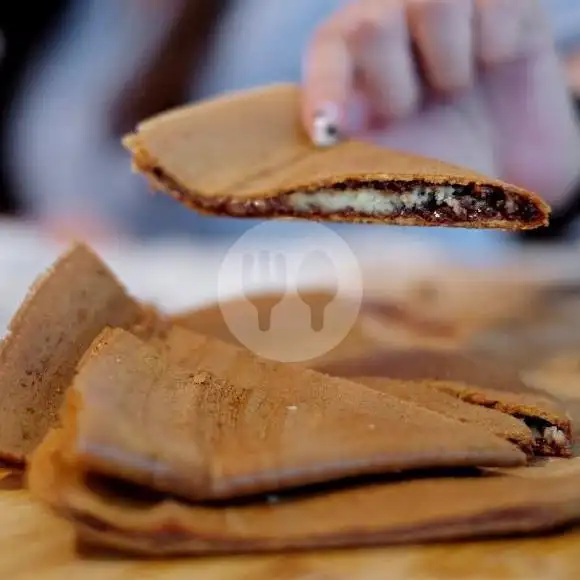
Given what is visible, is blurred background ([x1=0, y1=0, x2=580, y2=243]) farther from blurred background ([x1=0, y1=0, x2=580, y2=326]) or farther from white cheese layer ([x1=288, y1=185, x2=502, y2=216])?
white cheese layer ([x1=288, y1=185, x2=502, y2=216])

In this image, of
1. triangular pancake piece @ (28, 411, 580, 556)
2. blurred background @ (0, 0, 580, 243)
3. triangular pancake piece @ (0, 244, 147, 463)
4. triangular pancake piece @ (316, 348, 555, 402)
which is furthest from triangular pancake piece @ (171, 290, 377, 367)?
blurred background @ (0, 0, 580, 243)

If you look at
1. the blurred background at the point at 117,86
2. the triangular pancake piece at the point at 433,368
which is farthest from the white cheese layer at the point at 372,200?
the blurred background at the point at 117,86

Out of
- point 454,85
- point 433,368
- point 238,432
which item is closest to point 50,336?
point 238,432

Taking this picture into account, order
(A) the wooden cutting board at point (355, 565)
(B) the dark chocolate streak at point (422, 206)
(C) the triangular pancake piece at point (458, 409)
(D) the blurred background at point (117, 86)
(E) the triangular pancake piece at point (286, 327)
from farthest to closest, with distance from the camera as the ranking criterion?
(D) the blurred background at point (117, 86) → (E) the triangular pancake piece at point (286, 327) → (B) the dark chocolate streak at point (422, 206) → (C) the triangular pancake piece at point (458, 409) → (A) the wooden cutting board at point (355, 565)

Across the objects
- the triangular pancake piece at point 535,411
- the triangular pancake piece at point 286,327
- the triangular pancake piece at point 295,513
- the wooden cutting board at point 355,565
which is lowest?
the wooden cutting board at point 355,565

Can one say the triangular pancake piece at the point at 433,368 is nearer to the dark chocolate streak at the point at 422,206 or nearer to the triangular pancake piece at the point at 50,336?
the dark chocolate streak at the point at 422,206

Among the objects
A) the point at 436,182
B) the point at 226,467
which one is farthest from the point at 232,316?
the point at 226,467

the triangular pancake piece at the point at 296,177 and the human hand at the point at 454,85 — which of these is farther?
the human hand at the point at 454,85
